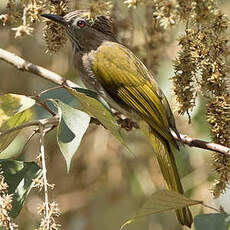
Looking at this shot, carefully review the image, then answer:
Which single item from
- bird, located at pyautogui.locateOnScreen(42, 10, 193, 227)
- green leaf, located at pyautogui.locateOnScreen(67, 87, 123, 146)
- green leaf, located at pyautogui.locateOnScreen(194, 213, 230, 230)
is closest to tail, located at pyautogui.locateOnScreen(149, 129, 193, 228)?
bird, located at pyautogui.locateOnScreen(42, 10, 193, 227)

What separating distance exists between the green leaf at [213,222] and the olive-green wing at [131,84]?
95 centimetres

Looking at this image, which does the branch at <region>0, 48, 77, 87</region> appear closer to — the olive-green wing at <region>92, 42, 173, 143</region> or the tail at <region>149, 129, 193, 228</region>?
the olive-green wing at <region>92, 42, 173, 143</region>

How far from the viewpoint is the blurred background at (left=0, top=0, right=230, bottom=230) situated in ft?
13.5

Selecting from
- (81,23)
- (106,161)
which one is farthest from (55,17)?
(106,161)

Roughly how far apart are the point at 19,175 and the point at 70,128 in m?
0.30

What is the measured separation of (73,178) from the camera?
4.41 meters

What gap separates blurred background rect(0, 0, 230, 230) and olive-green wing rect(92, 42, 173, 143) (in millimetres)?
303

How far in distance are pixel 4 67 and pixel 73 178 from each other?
3.91ft

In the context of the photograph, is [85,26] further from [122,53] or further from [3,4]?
[3,4]

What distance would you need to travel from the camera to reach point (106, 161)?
4.45 metres

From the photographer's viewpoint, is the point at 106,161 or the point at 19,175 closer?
the point at 19,175

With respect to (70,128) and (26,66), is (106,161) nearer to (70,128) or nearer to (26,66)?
(26,66)

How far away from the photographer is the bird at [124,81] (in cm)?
321

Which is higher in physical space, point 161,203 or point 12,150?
point 12,150
